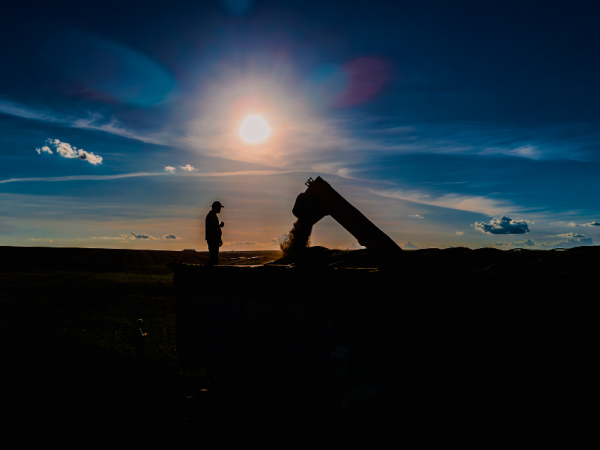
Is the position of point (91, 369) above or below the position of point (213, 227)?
below

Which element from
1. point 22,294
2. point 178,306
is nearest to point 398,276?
point 178,306

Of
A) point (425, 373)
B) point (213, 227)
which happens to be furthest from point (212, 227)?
point (425, 373)

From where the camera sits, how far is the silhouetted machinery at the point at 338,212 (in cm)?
589

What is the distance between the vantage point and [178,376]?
1062 centimetres

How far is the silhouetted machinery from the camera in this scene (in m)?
5.89

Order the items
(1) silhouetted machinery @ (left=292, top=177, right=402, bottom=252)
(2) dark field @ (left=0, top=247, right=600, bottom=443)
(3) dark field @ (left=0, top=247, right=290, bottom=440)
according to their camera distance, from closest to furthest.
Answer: (2) dark field @ (left=0, top=247, right=600, bottom=443) → (1) silhouetted machinery @ (left=292, top=177, right=402, bottom=252) → (3) dark field @ (left=0, top=247, right=290, bottom=440)

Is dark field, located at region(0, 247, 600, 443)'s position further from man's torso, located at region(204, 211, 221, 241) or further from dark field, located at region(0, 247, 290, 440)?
man's torso, located at region(204, 211, 221, 241)

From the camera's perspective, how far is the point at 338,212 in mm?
6086

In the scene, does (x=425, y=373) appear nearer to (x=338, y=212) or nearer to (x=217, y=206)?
(x=338, y=212)

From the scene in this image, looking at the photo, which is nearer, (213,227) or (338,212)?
(338,212)

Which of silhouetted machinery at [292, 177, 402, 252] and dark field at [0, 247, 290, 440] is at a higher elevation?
silhouetted machinery at [292, 177, 402, 252]

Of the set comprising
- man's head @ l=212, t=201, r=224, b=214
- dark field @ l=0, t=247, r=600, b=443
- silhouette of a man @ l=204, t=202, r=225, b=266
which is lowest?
dark field @ l=0, t=247, r=600, b=443

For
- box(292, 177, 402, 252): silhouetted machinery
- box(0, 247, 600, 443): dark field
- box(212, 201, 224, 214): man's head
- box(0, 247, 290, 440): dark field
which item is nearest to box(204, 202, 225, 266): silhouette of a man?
box(212, 201, 224, 214): man's head

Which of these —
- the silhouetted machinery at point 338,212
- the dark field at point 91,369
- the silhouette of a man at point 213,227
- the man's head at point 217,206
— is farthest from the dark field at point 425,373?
the man's head at point 217,206
